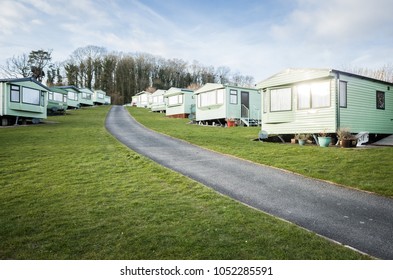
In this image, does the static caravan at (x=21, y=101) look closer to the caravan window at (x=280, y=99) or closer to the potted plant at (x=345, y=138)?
the caravan window at (x=280, y=99)

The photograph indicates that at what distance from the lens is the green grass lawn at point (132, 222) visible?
3697 mm

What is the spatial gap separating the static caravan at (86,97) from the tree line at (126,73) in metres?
15.3

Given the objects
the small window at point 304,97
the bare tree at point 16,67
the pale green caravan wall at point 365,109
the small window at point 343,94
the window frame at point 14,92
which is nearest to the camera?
the small window at point 343,94

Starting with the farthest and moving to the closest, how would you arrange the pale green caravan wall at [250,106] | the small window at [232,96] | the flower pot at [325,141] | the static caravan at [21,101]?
the small window at [232,96], the pale green caravan wall at [250,106], the static caravan at [21,101], the flower pot at [325,141]

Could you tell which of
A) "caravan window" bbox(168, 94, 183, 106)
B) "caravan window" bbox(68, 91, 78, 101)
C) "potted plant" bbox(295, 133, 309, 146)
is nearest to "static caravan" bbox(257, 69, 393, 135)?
"potted plant" bbox(295, 133, 309, 146)

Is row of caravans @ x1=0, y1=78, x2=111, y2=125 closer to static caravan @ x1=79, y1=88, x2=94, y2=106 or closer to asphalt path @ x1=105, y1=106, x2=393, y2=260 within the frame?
asphalt path @ x1=105, y1=106, x2=393, y2=260

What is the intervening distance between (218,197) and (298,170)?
11.3 ft

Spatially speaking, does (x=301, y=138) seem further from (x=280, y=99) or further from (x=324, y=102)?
(x=280, y=99)

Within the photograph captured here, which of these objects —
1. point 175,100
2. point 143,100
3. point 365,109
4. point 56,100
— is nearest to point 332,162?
point 365,109

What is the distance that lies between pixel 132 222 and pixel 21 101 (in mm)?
22589

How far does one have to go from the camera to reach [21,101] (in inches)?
891

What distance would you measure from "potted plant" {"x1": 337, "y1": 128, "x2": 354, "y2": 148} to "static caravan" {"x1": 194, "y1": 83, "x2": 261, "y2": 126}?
10749mm

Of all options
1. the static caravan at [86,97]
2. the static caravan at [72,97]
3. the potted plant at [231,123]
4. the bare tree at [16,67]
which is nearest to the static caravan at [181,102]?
the potted plant at [231,123]
